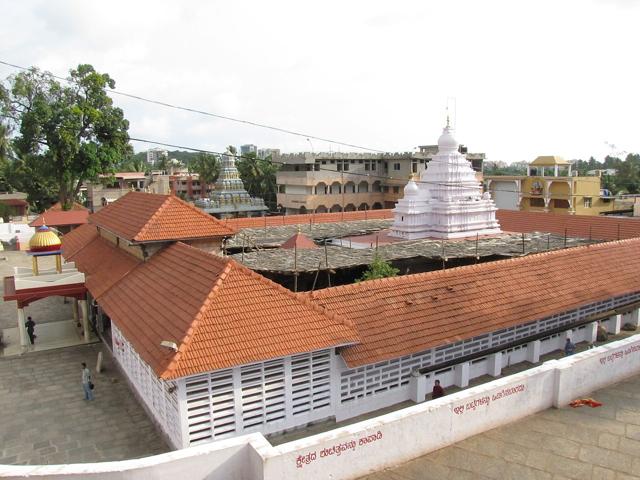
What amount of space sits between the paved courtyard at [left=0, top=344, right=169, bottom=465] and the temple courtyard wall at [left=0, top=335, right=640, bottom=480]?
4.67m

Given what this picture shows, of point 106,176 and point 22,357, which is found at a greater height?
point 106,176

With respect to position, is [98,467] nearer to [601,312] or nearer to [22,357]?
[22,357]

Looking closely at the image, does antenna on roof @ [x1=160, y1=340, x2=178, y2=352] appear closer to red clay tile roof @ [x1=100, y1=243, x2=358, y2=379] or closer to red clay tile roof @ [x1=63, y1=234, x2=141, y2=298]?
red clay tile roof @ [x1=100, y1=243, x2=358, y2=379]

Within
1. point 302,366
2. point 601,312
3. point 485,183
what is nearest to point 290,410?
point 302,366

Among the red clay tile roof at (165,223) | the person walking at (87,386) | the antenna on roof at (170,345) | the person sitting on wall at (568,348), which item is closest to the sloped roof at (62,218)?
the red clay tile roof at (165,223)

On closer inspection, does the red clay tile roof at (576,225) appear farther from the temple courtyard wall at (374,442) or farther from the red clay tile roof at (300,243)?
the temple courtyard wall at (374,442)

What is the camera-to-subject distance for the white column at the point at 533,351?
16837 mm

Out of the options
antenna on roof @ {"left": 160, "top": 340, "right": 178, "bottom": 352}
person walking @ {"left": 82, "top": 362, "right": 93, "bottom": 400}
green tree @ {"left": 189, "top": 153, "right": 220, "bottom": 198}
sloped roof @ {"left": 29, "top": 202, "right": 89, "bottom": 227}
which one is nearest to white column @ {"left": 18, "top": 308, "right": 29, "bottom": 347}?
person walking @ {"left": 82, "top": 362, "right": 93, "bottom": 400}

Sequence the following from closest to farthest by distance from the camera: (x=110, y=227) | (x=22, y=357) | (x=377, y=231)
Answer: (x=22, y=357)
(x=110, y=227)
(x=377, y=231)

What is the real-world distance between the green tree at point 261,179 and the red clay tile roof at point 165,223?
145ft

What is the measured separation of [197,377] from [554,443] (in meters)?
7.22

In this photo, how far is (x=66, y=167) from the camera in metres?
38.8

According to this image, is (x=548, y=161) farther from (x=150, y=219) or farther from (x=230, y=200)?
(x=150, y=219)

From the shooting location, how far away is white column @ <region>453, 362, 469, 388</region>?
15.1 metres
